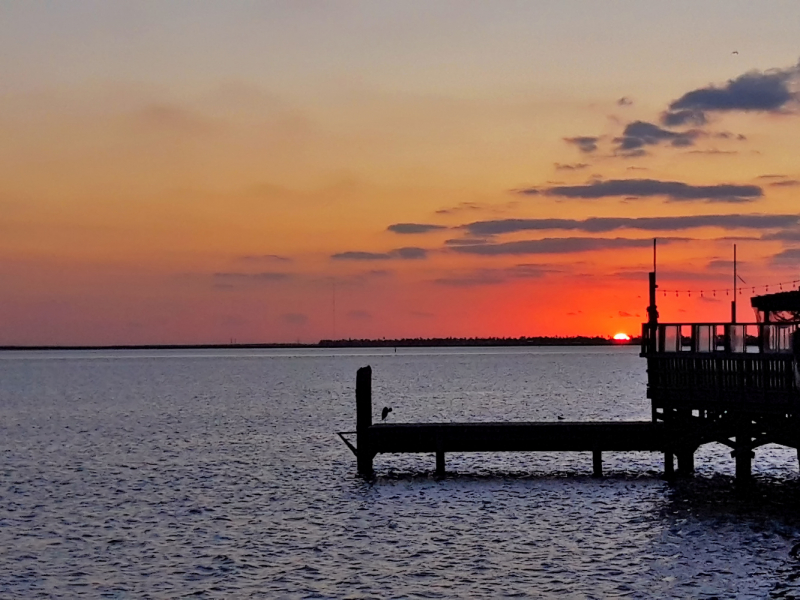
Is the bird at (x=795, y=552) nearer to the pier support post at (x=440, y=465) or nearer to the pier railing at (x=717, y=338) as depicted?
the pier railing at (x=717, y=338)

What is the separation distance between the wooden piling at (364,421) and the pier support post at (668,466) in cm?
1033

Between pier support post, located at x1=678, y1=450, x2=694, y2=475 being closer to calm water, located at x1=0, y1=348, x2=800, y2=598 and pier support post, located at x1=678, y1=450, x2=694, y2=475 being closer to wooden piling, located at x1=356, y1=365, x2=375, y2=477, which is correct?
calm water, located at x1=0, y1=348, x2=800, y2=598

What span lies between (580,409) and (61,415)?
40.0m

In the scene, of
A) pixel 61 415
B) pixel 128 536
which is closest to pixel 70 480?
pixel 128 536

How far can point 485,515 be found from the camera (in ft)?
99.0

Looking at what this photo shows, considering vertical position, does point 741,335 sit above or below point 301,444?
above

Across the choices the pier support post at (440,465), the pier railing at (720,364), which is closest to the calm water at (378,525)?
the pier support post at (440,465)

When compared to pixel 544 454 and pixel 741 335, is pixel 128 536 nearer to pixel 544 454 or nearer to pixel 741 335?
pixel 741 335

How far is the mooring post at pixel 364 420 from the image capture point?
36.7 metres

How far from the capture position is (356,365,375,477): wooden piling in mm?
36656

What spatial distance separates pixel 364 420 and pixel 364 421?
0.04 m

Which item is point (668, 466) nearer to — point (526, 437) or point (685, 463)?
point (685, 463)

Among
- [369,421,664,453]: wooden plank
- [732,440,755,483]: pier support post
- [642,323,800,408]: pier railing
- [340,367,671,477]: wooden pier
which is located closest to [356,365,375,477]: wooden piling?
[340,367,671,477]: wooden pier

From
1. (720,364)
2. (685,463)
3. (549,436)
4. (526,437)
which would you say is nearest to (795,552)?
(720,364)
